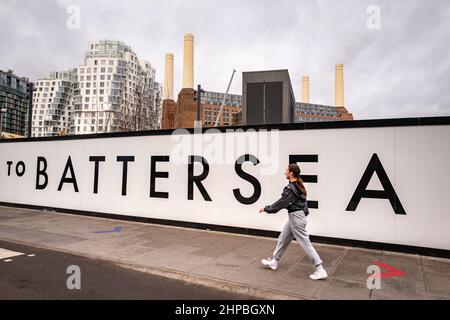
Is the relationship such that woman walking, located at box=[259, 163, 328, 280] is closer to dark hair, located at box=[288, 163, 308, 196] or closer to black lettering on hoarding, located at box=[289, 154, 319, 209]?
dark hair, located at box=[288, 163, 308, 196]

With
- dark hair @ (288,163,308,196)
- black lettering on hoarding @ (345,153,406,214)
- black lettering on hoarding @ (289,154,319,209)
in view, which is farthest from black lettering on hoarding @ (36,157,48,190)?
black lettering on hoarding @ (345,153,406,214)

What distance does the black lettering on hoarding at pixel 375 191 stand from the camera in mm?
7496

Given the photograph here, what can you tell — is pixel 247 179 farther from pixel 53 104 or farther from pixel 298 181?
pixel 53 104

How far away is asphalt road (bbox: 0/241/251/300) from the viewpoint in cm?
474

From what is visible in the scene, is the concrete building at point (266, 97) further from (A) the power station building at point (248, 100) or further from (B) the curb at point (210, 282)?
(B) the curb at point (210, 282)

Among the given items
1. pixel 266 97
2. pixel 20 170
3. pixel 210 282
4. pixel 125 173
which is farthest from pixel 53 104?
pixel 210 282

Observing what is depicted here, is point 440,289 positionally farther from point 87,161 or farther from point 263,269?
point 87,161

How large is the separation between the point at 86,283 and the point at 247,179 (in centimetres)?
523

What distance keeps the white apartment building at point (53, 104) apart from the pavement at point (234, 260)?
5932 inches

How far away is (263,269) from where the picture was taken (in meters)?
5.87

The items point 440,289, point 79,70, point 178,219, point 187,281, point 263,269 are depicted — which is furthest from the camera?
point 79,70

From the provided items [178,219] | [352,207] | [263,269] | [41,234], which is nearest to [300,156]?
[352,207]

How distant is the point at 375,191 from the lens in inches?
303
